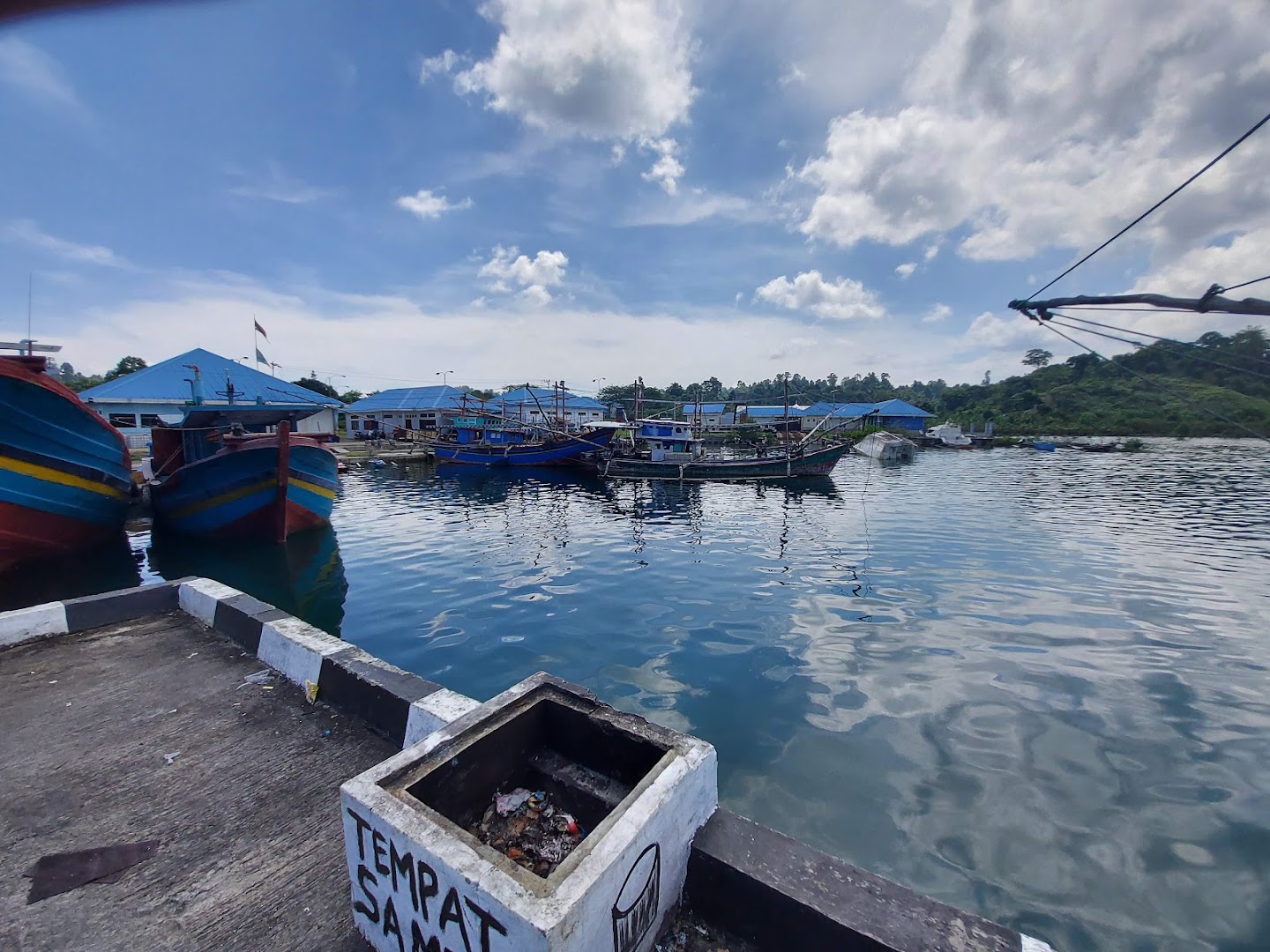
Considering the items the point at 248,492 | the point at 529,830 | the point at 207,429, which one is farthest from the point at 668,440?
the point at 529,830

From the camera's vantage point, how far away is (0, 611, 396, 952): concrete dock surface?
2.06 meters

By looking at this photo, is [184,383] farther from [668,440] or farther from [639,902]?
[639,902]

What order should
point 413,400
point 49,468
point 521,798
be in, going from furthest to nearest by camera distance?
point 413,400 → point 49,468 → point 521,798

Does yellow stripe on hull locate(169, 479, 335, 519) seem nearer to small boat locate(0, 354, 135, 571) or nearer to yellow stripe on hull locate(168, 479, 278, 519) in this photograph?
yellow stripe on hull locate(168, 479, 278, 519)

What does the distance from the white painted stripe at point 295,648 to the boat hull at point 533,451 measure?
89.5ft

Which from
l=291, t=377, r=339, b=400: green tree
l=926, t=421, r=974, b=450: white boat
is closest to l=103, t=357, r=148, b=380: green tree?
l=291, t=377, r=339, b=400: green tree

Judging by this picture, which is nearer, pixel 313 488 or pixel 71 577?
pixel 71 577

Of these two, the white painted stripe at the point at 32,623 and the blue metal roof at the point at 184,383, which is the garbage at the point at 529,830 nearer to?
the white painted stripe at the point at 32,623

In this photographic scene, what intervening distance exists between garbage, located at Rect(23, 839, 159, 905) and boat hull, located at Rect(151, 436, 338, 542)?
10938 mm

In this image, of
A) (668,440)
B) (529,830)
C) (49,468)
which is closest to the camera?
(529,830)

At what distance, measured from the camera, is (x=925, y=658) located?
679 centimetres

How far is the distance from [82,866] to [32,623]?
3.50 meters

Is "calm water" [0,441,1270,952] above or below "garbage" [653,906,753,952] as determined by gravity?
below

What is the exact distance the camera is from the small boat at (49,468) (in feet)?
29.1
